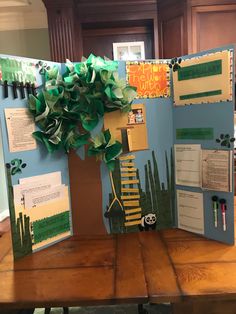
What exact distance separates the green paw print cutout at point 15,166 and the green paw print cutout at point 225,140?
30.3 inches

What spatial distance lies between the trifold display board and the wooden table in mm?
88

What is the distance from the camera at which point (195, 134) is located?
117 cm

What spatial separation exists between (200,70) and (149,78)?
0.69 ft

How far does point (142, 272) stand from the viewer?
911 millimetres

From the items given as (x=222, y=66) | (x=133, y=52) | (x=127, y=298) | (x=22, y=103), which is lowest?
(x=127, y=298)

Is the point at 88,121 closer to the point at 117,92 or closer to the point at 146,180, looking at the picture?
the point at 117,92

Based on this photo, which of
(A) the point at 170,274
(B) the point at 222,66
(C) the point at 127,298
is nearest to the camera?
(C) the point at 127,298

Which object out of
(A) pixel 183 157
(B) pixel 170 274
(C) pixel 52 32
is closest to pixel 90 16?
(C) pixel 52 32

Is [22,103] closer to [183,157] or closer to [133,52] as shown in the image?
[183,157]

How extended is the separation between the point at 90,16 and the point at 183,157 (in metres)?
2.13

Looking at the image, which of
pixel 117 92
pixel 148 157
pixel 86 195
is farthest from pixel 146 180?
pixel 117 92

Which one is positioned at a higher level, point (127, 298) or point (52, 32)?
point (52, 32)

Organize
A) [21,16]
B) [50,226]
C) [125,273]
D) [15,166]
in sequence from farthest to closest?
[21,16], [50,226], [15,166], [125,273]

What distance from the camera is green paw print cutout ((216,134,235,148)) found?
1061 mm
